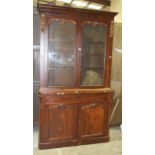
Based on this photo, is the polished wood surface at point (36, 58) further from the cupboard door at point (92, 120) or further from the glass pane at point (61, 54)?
the cupboard door at point (92, 120)

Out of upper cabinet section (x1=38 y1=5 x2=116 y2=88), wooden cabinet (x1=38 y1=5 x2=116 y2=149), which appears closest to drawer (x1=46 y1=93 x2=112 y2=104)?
wooden cabinet (x1=38 y1=5 x2=116 y2=149)

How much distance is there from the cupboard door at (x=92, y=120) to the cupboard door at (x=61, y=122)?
5.2 inches

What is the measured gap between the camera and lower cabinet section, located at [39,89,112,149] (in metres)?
2.81

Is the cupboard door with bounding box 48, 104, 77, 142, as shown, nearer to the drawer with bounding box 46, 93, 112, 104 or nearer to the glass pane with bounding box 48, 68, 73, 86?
the drawer with bounding box 46, 93, 112, 104

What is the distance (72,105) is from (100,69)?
0.77 m

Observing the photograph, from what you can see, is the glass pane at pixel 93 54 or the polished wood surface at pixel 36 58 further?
the polished wood surface at pixel 36 58

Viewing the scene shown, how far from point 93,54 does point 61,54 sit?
1.79 ft

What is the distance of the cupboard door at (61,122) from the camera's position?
2.83 metres

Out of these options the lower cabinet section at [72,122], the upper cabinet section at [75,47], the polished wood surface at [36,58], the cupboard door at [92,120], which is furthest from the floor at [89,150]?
the upper cabinet section at [75,47]

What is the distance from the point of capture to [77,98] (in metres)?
2.93

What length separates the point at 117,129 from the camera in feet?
12.3

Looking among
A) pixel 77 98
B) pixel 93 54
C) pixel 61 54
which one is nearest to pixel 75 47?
pixel 61 54

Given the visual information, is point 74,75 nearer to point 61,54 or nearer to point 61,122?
point 61,54
